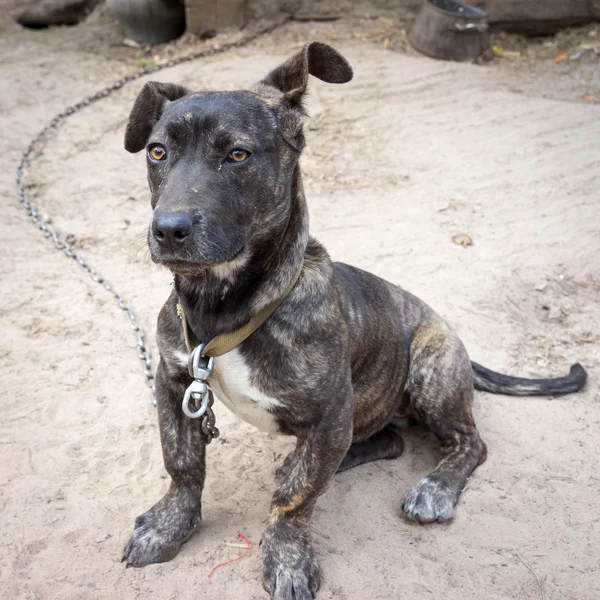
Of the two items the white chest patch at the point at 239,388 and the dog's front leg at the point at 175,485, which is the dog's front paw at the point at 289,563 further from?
the white chest patch at the point at 239,388

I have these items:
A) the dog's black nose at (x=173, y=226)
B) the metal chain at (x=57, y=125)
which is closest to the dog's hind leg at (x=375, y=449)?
the metal chain at (x=57, y=125)

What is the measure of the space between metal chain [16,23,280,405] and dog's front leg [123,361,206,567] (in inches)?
40.5

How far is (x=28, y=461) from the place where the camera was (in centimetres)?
392

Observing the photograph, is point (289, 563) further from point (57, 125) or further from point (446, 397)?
point (57, 125)

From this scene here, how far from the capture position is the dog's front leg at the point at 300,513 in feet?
10.5

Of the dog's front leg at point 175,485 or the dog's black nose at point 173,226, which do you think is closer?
the dog's black nose at point 173,226

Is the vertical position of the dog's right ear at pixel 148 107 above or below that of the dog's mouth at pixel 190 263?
above

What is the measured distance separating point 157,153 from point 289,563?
2007 millimetres

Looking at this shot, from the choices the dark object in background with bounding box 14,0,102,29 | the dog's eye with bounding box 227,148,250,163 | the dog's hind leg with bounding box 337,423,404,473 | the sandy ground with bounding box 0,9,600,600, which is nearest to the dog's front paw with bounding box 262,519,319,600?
the sandy ground with bounding box 0,9,600,600

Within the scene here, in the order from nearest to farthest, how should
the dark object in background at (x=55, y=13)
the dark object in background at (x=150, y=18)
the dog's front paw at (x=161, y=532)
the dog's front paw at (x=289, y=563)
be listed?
the dog's front paw at (x=289, y=563), the dog's front paw at (x=161, y=532), the dark object in background at (x=150, y=18), the dark object in background at (x=55, y=13)

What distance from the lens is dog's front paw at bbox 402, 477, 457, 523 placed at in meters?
3.64

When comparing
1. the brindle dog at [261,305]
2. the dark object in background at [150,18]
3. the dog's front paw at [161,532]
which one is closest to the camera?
the brindle dog at [261,305]

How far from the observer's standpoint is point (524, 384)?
457 centimetres

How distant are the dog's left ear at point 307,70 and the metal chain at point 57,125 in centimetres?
213
